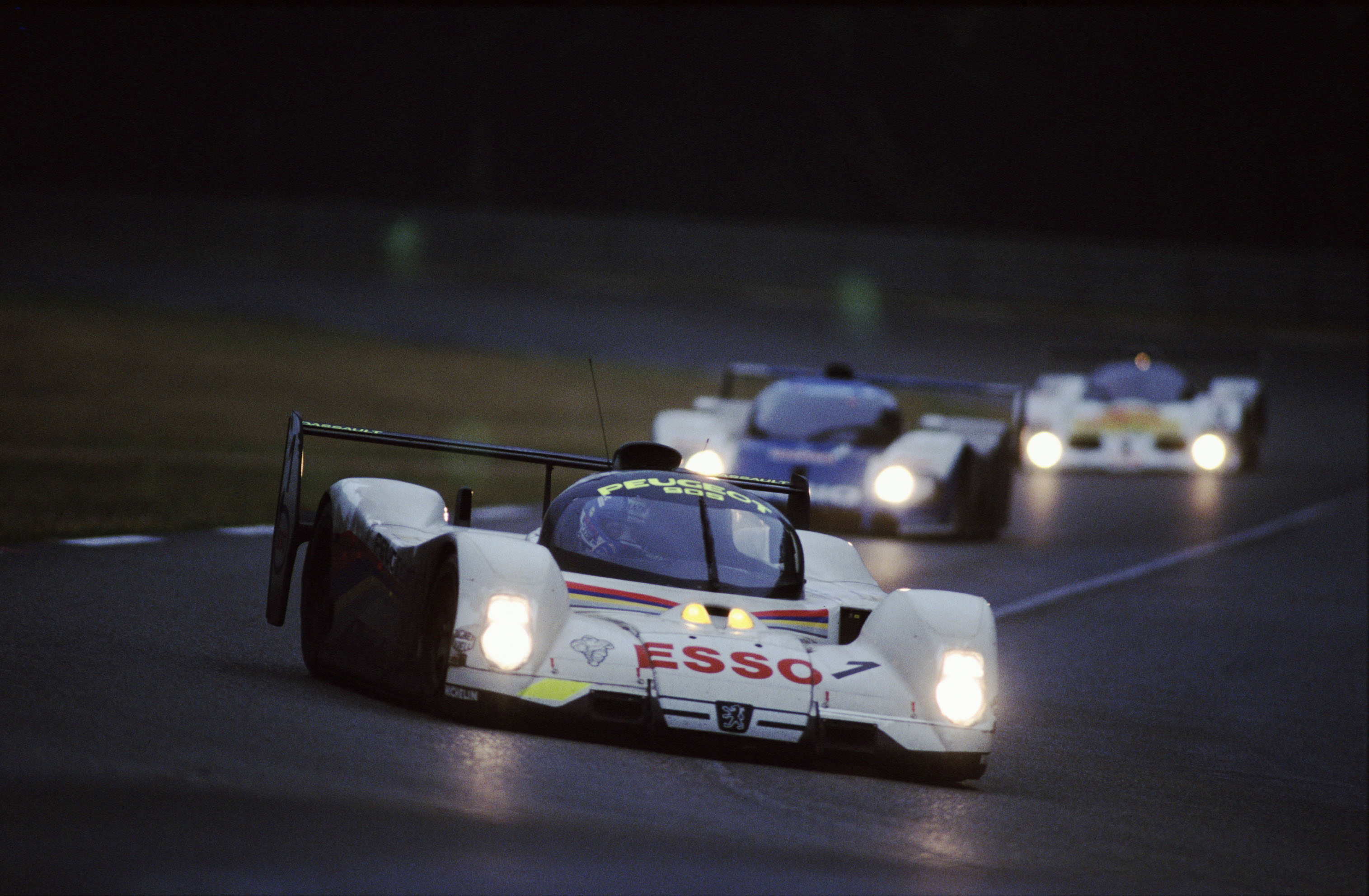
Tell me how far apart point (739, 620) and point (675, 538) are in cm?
70

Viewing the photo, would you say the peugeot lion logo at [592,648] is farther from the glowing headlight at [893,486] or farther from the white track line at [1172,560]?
the glowing headlight at [893,486]

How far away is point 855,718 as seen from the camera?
6.44m

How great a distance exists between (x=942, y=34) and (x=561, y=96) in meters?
10.1

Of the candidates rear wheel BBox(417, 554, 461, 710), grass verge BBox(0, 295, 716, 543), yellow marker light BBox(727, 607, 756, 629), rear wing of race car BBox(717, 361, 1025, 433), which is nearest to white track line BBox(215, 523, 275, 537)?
grass verge BBox(0, 295, 716, 543)

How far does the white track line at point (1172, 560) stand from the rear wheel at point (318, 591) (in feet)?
15.7

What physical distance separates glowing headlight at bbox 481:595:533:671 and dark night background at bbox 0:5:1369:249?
3991 centimetres

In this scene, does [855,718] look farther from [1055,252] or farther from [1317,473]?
[1055,252]

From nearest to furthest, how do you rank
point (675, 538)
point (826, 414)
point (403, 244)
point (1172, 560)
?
point (675, 538), point (1172, 560), point (826, 414), point (403, 244)

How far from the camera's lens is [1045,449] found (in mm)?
20125

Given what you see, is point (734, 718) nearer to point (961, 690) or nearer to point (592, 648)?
point (592, 648)

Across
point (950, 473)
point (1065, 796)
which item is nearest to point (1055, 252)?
point (950, 473)

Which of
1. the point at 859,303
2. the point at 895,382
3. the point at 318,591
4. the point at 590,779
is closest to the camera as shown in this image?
the point at 590,779

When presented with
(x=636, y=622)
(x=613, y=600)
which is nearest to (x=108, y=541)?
(x=613, y=600)

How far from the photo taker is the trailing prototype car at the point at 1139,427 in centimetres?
2031
